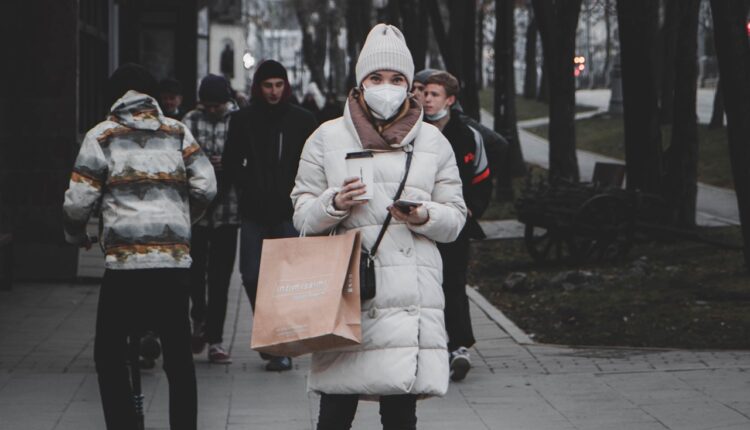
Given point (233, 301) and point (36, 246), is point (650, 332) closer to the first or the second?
point (233, 301)

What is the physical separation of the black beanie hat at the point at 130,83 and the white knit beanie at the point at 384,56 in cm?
150

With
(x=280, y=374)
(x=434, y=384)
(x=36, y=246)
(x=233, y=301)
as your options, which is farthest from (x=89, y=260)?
(x=434, y=384)

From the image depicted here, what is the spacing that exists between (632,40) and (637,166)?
1496mm

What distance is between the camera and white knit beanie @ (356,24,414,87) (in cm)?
499

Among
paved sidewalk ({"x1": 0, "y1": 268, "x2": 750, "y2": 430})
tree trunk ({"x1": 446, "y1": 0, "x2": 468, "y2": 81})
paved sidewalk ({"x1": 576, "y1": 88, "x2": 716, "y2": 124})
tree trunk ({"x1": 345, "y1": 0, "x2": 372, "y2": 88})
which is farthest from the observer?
paved sidewalk ({"x1": 576, "y1": 88, "x2": 716, "y2": 124})

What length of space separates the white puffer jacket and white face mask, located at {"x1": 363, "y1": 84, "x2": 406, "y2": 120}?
10 centimetres

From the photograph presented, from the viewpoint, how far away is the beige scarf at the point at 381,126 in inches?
194

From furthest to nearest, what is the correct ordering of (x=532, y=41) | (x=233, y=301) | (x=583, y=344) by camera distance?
1. (x=532, y=41)
2. (x=233, y=301)
3. (x=583, y=344)

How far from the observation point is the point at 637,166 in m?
16.3

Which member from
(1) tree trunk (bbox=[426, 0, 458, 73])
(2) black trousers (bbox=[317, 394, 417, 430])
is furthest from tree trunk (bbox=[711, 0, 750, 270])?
(1) tree trunk (bbox=[426, 0, 458, 73])

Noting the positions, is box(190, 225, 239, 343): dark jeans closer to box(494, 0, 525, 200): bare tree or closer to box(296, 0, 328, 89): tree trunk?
box(494, 0, 525, 200): bare tree

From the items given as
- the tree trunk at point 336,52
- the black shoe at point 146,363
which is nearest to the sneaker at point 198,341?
the black shoe at point 146,363

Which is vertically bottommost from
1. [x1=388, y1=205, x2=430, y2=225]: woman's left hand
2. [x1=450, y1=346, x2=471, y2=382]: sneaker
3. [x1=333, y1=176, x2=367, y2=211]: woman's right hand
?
[x1=450, y1=346, x2=471, y2=382]: sneaker

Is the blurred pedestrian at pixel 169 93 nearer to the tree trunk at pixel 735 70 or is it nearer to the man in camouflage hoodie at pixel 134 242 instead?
the man in camouflage hoodie at pixel 134 242
